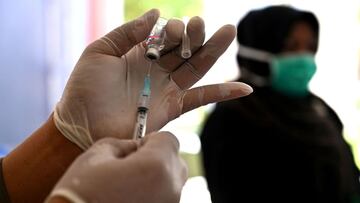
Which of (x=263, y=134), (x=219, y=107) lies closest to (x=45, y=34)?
(x=219, y=107)

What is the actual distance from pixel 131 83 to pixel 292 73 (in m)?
0.89

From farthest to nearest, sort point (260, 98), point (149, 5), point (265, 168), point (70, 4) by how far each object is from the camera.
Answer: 1. point (149, 5)
2. point (70, 4)
3. point (260, 98)
4. point (265, 168)

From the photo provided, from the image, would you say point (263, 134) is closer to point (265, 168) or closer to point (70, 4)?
point (265, 168)

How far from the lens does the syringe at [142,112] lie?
81cm

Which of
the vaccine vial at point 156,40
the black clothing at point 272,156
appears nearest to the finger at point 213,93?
the vaccine vial at point 156,40

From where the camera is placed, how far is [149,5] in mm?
2152

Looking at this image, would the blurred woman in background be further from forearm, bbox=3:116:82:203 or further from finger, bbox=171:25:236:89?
forearm, bbox=3:116:82:203

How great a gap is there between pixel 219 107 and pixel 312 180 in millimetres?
383

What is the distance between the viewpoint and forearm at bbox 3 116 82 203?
820 millimetres

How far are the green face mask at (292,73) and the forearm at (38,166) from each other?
942 mm

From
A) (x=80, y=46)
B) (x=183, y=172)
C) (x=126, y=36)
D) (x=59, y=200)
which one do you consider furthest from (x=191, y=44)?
(x=80, y=46)

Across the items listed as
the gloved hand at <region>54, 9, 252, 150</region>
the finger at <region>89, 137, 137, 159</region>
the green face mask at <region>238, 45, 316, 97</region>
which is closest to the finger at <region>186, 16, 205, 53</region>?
the gloved hand at <region>54, 9, 252, 150</region>

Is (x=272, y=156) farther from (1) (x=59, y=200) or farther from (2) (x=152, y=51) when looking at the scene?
(1) (x=59, y=200)

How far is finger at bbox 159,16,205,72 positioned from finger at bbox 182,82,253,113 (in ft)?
0.21
